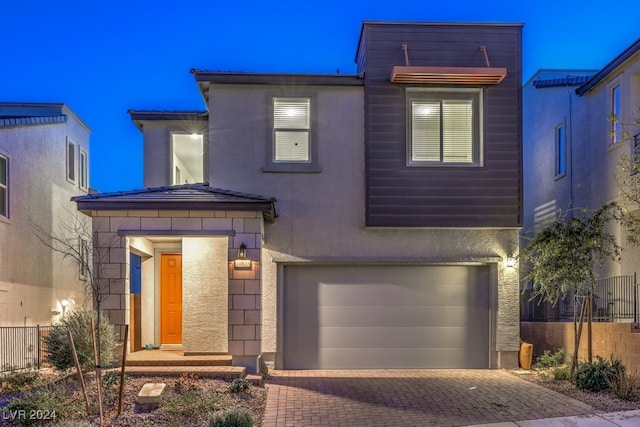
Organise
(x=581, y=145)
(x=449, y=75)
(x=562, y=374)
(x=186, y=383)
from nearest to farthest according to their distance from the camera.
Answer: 1. (x=186, y=383)
2. (x=562, y=374)
3. (x=449, y=75)
4. (x=581, y=145)

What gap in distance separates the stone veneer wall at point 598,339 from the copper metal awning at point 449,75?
543 cm

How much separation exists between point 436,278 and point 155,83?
148396mm

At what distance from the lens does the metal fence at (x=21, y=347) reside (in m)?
11.4

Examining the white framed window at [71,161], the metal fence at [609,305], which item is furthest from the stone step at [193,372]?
the white framed window at [71,161]

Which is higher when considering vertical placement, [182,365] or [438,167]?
[438,167]

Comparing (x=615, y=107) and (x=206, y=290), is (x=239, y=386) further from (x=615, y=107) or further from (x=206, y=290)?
(x=615, y=107)

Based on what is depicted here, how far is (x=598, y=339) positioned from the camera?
10680mm

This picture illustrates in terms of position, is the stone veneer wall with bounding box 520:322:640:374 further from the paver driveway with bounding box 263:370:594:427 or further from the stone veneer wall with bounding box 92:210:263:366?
the stone veneer wall with bounding box 92:210:263:366

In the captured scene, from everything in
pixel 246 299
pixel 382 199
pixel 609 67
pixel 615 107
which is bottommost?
pixel 246 299

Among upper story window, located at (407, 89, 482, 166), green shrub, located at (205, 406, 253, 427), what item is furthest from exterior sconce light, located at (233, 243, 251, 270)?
upper story window, located at (407, 89, 482, 166)

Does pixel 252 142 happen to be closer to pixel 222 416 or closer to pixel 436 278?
pixel 436 278

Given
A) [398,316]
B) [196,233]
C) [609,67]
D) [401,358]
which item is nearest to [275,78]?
[196,233]

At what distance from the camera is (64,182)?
16.1 metres

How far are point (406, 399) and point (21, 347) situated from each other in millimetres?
8597
